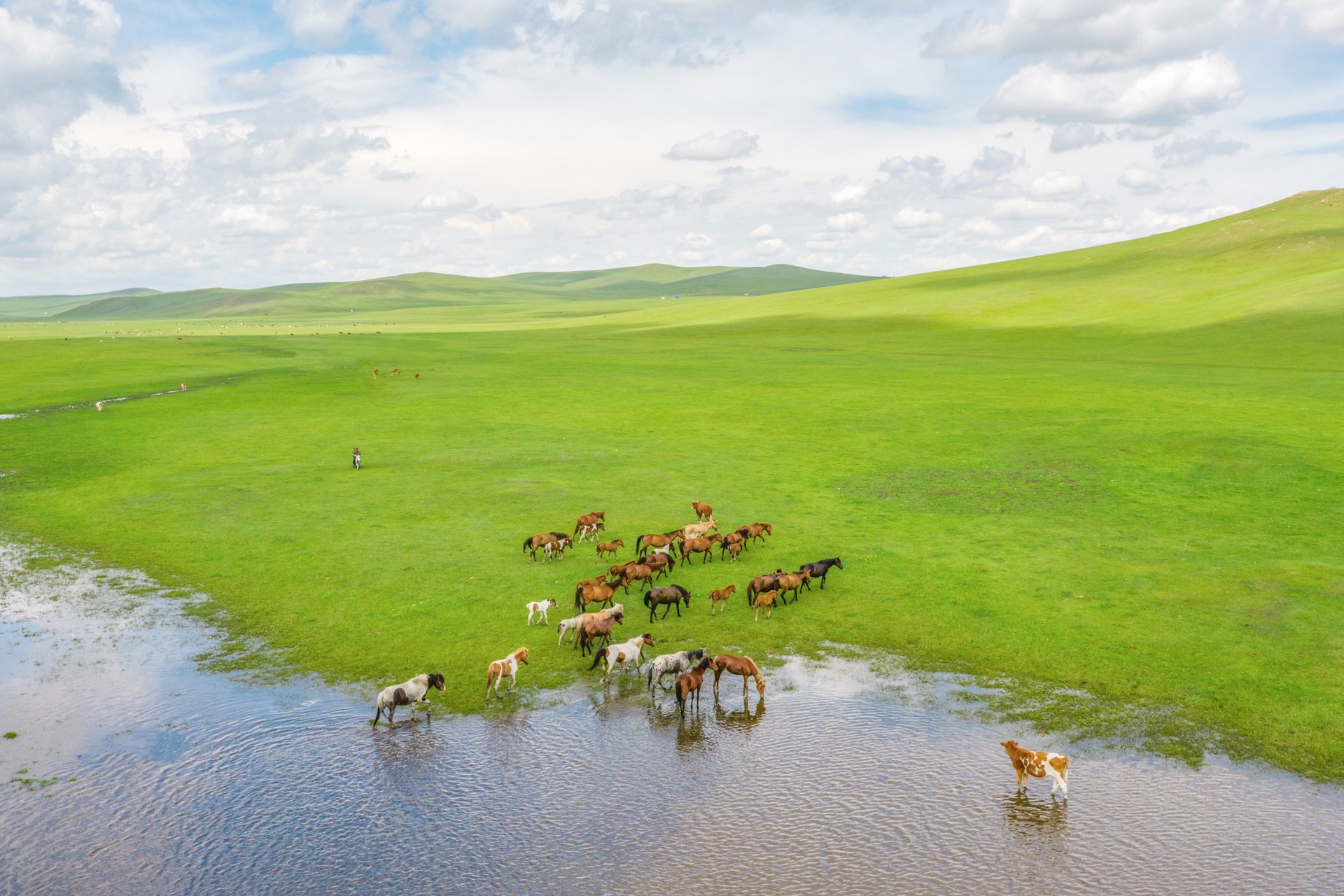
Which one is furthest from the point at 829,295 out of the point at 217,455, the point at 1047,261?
the point at 217,455

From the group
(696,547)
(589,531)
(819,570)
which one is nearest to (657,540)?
(696,547)

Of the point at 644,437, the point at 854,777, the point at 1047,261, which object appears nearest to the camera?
the point at 854,777

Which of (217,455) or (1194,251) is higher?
(1194,251)

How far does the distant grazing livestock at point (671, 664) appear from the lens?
59.5 feet

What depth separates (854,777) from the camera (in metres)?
15.1

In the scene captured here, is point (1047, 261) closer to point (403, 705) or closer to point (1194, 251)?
point (1194, 251)

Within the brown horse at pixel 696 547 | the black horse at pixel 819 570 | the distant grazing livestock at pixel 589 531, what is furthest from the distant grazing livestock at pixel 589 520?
the black horse at pixel 819 570

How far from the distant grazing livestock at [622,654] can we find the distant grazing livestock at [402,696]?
3.76 m

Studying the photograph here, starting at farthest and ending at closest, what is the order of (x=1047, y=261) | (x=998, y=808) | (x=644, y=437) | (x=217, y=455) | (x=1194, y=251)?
(x=1047, y=261) < (x=1194, y=251) < (x=644, y=437) < (x=217, y=455) < (x=998, y=808)

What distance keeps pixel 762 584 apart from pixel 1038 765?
9.50 metres

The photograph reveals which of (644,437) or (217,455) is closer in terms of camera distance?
(217,455)

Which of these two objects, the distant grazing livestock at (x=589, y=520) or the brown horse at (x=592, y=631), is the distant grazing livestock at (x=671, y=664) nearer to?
the brown horse at (x=592, y=631)

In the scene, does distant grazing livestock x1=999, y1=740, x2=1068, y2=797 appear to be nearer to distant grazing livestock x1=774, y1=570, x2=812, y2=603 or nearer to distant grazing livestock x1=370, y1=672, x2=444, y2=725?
distant grazing livestock x1=774, y1=570, x2=812, y2=603

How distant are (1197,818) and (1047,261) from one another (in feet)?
506
